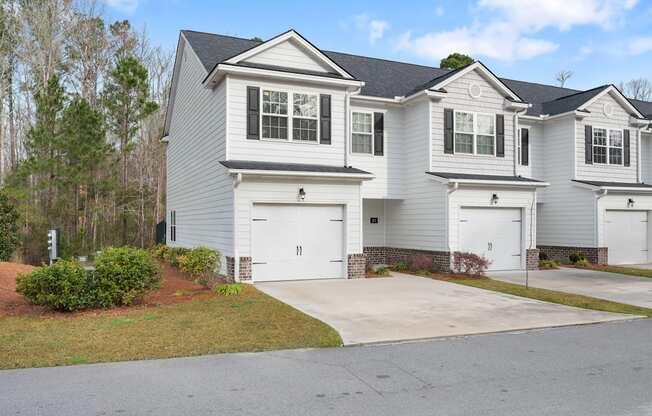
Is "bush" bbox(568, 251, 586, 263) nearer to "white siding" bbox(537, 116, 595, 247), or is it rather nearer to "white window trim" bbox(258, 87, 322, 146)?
"white siding" bbox(537, 116, 595, 247)

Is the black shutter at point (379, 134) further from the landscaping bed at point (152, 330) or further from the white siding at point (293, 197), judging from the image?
the landscaping bed at point (152, 330)

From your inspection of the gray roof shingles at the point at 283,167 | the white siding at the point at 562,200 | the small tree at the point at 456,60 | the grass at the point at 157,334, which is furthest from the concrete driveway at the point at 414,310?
the small tree at the point at 456,60

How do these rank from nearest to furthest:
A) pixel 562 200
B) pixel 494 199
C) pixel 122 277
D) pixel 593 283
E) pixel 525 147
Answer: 1. pixel 122 277
2. pixel 593 283
3. pixel 494 199
4. pixel 562 200
5. pixel 525 147

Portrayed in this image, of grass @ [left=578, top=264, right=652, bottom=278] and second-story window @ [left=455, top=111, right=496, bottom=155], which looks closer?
grass @ [left=578, top=264, right=652, bottom=278]

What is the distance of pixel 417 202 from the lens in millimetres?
17953

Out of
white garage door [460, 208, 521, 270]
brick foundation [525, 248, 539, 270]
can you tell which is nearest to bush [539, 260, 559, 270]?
brick foundation [525, 248, 539, 270]

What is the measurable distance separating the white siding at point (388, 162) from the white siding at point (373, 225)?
0.93m

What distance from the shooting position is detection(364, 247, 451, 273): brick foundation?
1662cm

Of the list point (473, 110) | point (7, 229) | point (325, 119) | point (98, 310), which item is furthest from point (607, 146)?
point (7, 229)

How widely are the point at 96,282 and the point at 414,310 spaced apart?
633 centimetres

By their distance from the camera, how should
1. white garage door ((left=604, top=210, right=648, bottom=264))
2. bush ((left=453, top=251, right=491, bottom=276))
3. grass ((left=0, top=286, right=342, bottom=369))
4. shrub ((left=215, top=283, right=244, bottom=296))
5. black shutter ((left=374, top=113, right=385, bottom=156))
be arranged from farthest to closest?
white garage door ((left=604, top=210, right=648, bottom=264))
black shutter ((left=374, top=113, right=385, bottom=156))
bush ((left=453, top=251, right=491, bottom=276))
shrub ((left=215, top=283, right=244, bottom=296))
grass ((left=0, top=286, right=342, bottom=369))

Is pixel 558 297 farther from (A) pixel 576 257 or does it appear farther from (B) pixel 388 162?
(A) pixel 576 257

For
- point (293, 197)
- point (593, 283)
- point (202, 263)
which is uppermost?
point (293, 197)

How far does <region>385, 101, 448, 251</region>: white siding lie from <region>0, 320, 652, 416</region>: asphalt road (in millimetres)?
9583
